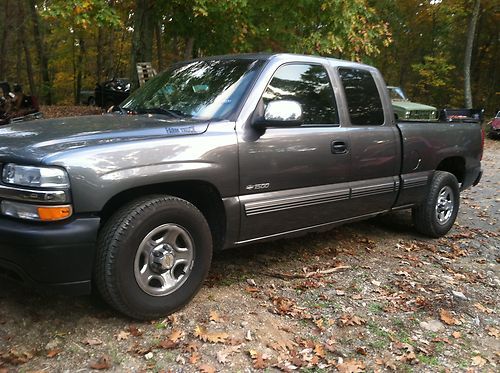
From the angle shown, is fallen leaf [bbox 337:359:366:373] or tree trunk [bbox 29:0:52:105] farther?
tree trunk [bbox 29:0:52:105]

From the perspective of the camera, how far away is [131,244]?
9.53ft

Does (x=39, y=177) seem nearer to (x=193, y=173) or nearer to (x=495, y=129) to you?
(x=193, y=173)

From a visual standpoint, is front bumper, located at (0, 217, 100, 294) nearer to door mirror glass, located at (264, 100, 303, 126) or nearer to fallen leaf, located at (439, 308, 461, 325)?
door mirror glass, located at (264, 100, 303, 126)

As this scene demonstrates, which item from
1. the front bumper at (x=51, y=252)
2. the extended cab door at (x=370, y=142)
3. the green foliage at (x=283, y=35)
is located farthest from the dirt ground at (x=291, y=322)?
→ the green foliage at (x=283, y=35)

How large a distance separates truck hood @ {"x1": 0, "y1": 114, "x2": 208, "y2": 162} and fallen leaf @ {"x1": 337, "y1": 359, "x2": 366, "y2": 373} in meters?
1.76

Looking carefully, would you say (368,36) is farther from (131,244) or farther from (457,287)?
(131,244)

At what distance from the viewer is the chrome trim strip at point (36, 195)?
8.68 feet

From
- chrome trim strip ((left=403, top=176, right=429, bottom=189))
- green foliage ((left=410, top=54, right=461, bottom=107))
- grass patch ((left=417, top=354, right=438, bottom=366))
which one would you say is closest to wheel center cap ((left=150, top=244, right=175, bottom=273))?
grass patch ((left=417, top=354, right=438, bottom=366))

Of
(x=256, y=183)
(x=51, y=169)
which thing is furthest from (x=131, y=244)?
(x=256, y=183)

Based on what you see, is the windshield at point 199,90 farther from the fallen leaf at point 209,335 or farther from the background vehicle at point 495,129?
the background vehicle at point 495,129

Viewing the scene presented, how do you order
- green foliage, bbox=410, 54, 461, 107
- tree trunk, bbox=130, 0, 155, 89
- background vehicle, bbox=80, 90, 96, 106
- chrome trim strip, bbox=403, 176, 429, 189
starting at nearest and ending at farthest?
chrome trim strip, bbox=403, 176, 429, 189 → tree trunk, bbox=130, 0, 155, 89 → green foliage, bbox=410, 54, 461, 107 → background vehicle, bbox=80, 90, 96, 106

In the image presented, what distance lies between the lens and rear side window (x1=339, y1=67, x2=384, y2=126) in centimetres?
449

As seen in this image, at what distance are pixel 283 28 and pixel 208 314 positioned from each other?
9.03 m

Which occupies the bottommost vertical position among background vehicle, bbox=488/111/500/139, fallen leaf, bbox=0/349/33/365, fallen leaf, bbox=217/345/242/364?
background vehicle, bbox=488/111/500/139
